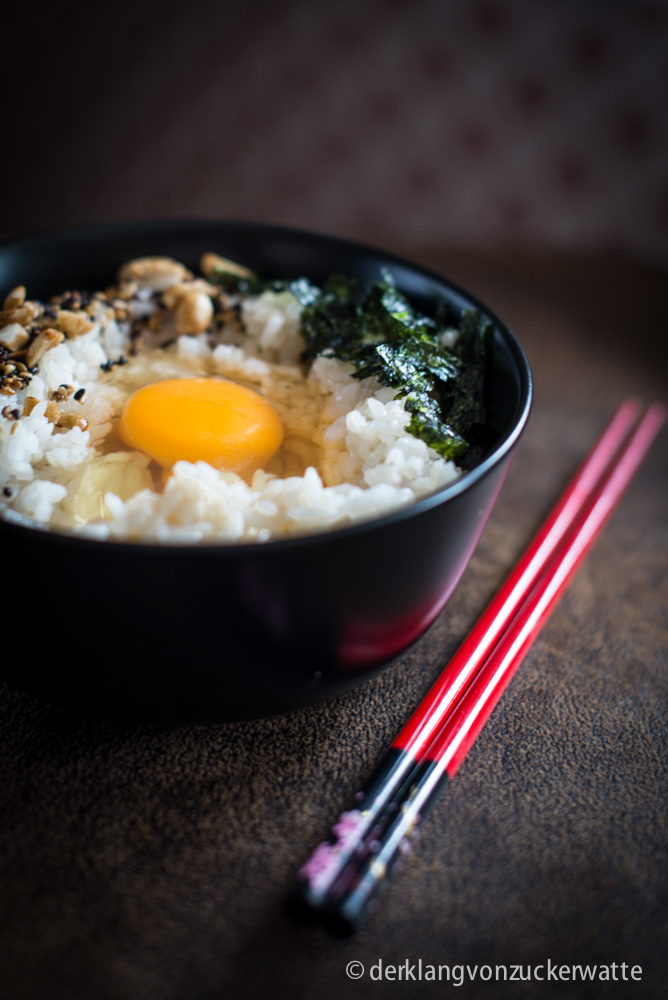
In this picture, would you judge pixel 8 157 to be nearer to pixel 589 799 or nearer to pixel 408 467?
pixel 408 467

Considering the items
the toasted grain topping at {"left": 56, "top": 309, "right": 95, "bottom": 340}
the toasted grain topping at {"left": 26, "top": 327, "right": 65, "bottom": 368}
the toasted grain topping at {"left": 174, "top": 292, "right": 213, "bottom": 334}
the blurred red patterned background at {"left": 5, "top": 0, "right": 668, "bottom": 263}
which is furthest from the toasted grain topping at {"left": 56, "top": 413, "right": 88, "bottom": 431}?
the blurred red patterned background at {"left": 5, "top": 0, "right": 668, "bottom": 263}

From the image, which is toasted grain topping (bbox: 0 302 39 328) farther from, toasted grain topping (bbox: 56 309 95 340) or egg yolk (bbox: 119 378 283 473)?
egg yolk (bbox: 119 378 283 473)

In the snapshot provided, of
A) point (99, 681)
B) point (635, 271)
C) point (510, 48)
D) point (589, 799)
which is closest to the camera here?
point (99, 681)

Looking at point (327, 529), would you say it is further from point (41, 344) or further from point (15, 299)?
point (15, 299)

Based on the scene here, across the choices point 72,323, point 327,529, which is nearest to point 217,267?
point 72,323

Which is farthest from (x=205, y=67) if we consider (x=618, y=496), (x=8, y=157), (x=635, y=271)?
(x=618, y=496)

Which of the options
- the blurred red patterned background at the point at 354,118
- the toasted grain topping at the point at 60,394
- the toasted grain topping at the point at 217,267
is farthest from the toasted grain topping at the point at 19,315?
the blurred red patterned background at the point at 354,118
